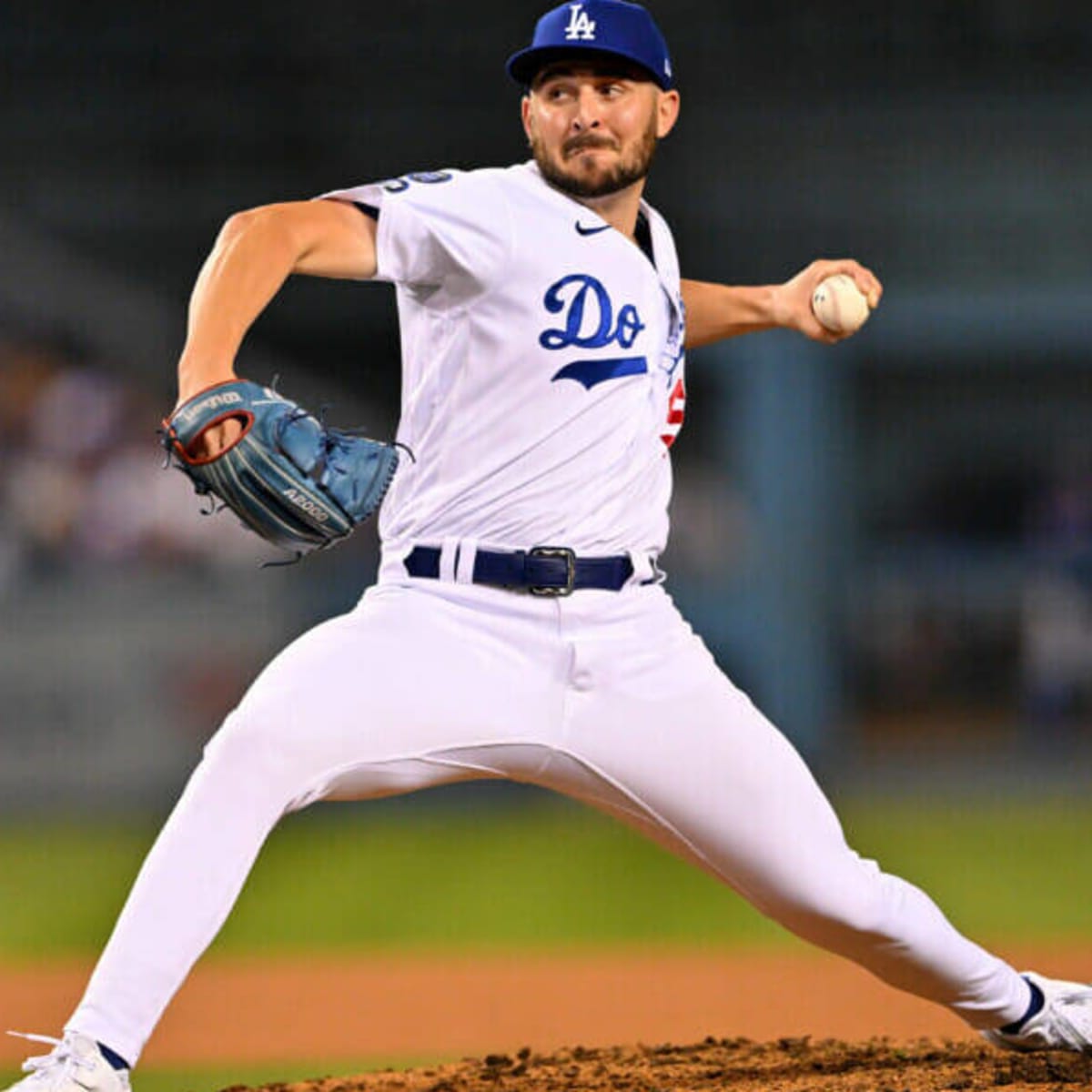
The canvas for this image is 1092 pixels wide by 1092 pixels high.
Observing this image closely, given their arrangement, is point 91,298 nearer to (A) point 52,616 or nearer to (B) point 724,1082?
(A) point 52,616

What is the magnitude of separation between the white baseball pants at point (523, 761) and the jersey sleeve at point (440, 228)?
0.47 m

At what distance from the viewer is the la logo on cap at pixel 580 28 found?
3.10 metres

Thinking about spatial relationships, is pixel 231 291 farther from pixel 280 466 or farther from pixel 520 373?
pixel 520 373

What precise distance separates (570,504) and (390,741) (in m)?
0.49

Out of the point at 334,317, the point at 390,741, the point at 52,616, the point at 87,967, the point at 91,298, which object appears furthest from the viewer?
the point at 334,317

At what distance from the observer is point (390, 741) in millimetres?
2752

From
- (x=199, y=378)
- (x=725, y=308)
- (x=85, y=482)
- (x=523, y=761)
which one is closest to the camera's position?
(x=199, y=378)

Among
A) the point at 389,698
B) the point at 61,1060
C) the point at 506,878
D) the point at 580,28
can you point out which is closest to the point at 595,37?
the point at 580,28

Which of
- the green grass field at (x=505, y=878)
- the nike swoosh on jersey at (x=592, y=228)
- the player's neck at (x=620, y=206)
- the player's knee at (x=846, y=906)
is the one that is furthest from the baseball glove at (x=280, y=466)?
the green grass field at (x=505, y=878)

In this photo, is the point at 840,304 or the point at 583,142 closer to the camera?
the point at 583,142

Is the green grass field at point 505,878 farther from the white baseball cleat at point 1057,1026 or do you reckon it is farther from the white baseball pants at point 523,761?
the white baseball pants at point 523,761

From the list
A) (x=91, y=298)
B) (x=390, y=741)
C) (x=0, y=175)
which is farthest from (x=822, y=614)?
(x=390, y=741)

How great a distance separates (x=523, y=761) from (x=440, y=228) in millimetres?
806

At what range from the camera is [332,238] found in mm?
2721
